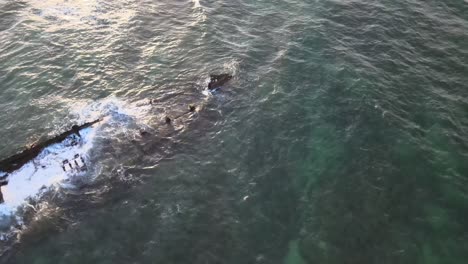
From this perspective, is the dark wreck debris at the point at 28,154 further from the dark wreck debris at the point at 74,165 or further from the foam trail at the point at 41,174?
the dark wreck debris at the point at 74,165

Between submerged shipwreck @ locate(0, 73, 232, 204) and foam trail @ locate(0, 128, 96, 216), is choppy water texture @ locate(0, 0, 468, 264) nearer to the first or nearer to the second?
foam trail @ locate(0, 128, 96, 216)

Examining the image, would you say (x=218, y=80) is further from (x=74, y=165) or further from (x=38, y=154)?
(x=38, y=154)

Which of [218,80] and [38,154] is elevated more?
[218,80]

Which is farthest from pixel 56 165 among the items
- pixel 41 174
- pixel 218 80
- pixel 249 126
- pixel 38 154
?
pixel 218 80

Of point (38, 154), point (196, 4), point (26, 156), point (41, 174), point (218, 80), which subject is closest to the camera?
point (41, 174)

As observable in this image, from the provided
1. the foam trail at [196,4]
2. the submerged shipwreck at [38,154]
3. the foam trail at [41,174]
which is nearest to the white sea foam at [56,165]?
the foam trail at [41,174]
